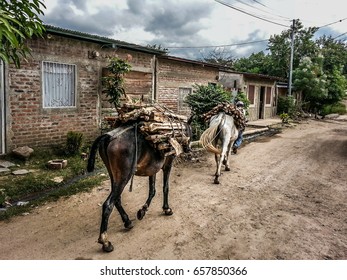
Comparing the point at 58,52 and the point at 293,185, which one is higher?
the point at 58,52

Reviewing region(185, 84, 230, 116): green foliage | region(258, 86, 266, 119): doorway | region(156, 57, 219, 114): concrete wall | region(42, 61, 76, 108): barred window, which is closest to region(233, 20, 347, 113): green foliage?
region(258, 86, 266, 119): doorway

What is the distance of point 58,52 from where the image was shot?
8.39 m

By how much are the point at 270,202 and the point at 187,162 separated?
338cm

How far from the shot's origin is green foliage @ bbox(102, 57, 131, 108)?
369 inches

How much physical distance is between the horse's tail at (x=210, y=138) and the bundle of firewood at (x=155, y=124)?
2.28 m

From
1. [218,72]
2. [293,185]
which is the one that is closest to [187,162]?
[293,185]

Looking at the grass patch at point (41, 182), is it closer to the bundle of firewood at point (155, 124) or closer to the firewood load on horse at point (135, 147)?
the firewood load on horse at point (135, 147)

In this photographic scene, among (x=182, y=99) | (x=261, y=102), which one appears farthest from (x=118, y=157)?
(x=261, y=102)

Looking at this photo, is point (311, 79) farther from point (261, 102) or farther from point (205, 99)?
point (205, 99)

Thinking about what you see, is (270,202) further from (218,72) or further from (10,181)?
(218,72)

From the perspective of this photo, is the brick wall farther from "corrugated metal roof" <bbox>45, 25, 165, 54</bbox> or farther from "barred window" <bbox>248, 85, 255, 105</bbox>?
"barred window" <bbox>248, 85, 255, 105</bbox>

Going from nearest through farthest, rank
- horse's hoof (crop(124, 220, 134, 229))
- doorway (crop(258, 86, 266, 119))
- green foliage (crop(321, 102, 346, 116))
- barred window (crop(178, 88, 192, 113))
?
horse's hoof (crop(124, 220, 134, 229)), barred window (crop(178, 88, 192, 113)), doorway (crop(258, 86, 266, 119)), green foliage (crop(321, 102, 346, 116))

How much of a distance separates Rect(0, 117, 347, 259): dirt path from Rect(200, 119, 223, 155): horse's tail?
72cm

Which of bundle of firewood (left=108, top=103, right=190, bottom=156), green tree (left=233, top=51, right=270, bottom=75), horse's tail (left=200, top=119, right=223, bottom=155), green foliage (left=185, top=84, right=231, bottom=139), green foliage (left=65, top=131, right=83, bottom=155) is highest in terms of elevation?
green tree (left=233, top=51, right=270, bottom=75)
